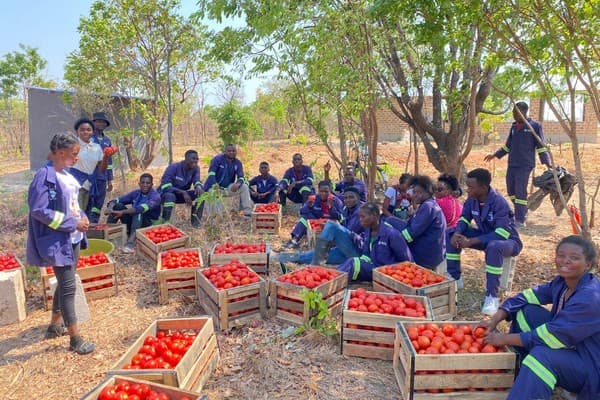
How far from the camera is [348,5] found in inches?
263

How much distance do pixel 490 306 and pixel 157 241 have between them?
14.1ft

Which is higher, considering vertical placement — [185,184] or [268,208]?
[185,184]

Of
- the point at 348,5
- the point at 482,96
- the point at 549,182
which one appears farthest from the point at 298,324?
the point at 482,96

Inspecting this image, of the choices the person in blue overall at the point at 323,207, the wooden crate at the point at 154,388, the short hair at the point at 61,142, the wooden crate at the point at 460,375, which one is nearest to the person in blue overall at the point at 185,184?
the person in blue overall at the point at 323,207

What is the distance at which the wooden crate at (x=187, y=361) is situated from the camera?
3023mm

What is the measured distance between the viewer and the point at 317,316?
4266mm

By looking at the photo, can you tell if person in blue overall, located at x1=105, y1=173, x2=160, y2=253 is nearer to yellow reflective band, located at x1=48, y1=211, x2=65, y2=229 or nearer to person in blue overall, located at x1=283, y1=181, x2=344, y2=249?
person in blue overall, located at x1=283, y1=181, x2=344, y2=249

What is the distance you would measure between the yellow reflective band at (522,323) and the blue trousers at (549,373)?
451mm

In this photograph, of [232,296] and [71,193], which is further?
[232,296]

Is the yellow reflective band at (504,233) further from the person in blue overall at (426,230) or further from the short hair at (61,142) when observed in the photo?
the short hair at (61,142)

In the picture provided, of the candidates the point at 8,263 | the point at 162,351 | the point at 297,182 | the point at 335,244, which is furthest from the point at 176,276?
the point at 297,182

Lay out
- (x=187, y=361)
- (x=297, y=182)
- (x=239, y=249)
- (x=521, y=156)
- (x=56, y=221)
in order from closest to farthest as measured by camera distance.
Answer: (x=187, y=361) < (x=56, y=221) < (x=239, y=249) < (x=521, y=156) < (x=297, y=182)

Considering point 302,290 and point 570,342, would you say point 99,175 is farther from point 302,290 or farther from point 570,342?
point 570,342

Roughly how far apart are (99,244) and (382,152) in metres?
15.4
